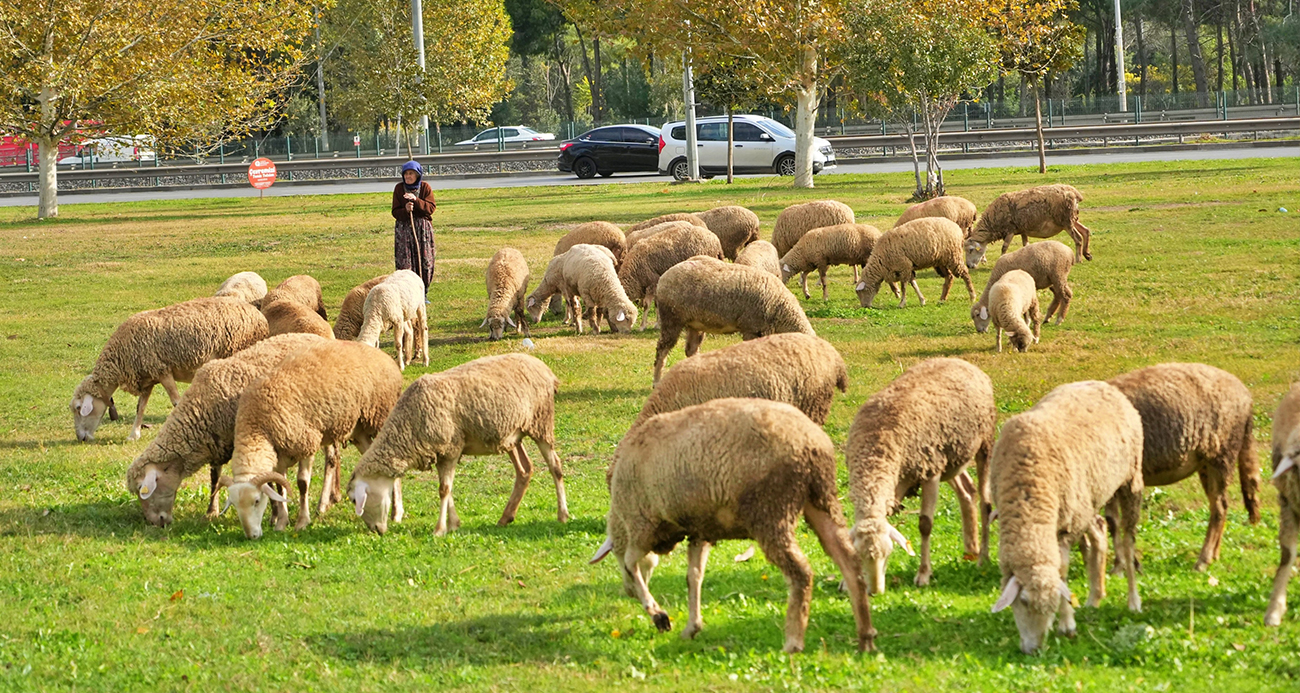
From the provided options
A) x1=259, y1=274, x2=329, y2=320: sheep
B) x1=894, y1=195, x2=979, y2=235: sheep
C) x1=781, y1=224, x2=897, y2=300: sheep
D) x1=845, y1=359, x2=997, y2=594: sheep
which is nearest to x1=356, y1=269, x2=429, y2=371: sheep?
x1=259, y1=274, x2=329, y2=320: sheep

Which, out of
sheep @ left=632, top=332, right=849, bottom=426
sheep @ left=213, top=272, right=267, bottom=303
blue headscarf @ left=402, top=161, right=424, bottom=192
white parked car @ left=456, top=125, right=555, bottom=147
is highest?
white parked car @ left=456, top=125, right=555, bottom=147

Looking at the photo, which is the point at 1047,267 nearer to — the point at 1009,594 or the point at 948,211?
the point at 948,211

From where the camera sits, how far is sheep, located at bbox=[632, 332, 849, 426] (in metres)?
8.58

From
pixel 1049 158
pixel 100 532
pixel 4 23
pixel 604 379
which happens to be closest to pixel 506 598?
pixel 100 532

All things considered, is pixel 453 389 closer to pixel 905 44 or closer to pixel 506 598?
pixel 506 598

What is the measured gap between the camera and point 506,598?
7.57m

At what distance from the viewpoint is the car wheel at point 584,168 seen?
144ft

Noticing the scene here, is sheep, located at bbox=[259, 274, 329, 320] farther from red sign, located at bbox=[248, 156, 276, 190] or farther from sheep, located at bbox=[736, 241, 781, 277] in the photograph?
red sign, located at bbox=[248, 156, 276, 190]

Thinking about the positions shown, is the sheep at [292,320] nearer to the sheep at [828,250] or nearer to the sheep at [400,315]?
the sheep at [400,315]

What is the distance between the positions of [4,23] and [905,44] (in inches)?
817

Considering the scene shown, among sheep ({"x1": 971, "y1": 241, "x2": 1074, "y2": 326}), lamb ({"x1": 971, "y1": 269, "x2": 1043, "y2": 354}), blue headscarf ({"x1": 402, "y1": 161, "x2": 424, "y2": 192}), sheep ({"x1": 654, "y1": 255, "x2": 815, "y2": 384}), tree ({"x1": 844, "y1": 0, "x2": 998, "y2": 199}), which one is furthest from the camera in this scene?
tree ({"x1": 844, "y1": 0, "x2": 998, "y2": 199})

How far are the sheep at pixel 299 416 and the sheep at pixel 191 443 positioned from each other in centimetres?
20

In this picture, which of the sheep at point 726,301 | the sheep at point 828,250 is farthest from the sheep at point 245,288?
the sheep at point 828,250

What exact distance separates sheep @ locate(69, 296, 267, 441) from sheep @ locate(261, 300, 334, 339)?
0.70 meters
